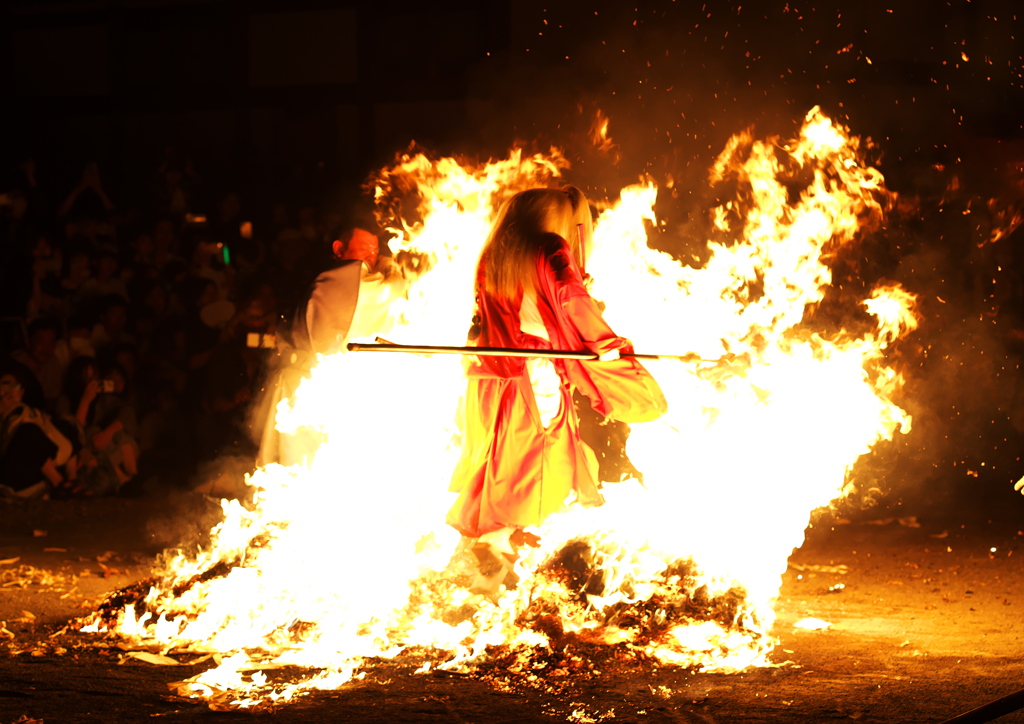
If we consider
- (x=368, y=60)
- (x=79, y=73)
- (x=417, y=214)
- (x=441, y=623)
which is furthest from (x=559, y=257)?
(x=79, y=73)

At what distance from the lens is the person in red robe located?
462 cm

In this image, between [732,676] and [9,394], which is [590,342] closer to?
[732,676]

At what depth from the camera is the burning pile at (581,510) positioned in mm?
4691

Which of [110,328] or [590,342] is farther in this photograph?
[110,328]

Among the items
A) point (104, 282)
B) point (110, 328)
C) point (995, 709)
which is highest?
point (104, 282)

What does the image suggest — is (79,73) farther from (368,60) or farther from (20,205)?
(368,60)

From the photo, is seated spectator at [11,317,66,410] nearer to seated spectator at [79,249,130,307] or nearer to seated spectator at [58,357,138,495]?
seated spectator at [58,357,138,495]

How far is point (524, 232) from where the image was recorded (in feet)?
15.5

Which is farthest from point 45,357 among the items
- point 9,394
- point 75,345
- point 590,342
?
point 590,342

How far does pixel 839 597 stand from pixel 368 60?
7.78m

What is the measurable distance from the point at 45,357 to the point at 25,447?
0.85 m

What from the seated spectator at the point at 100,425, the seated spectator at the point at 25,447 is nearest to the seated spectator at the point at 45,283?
the seated spectator at the point at 100,425

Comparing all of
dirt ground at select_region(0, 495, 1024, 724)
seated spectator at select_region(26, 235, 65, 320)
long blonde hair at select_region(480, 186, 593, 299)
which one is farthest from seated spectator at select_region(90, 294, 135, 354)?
long blonde hair at select_region(480, 186, 593, 299)

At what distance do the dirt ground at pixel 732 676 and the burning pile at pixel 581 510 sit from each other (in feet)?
0.67
